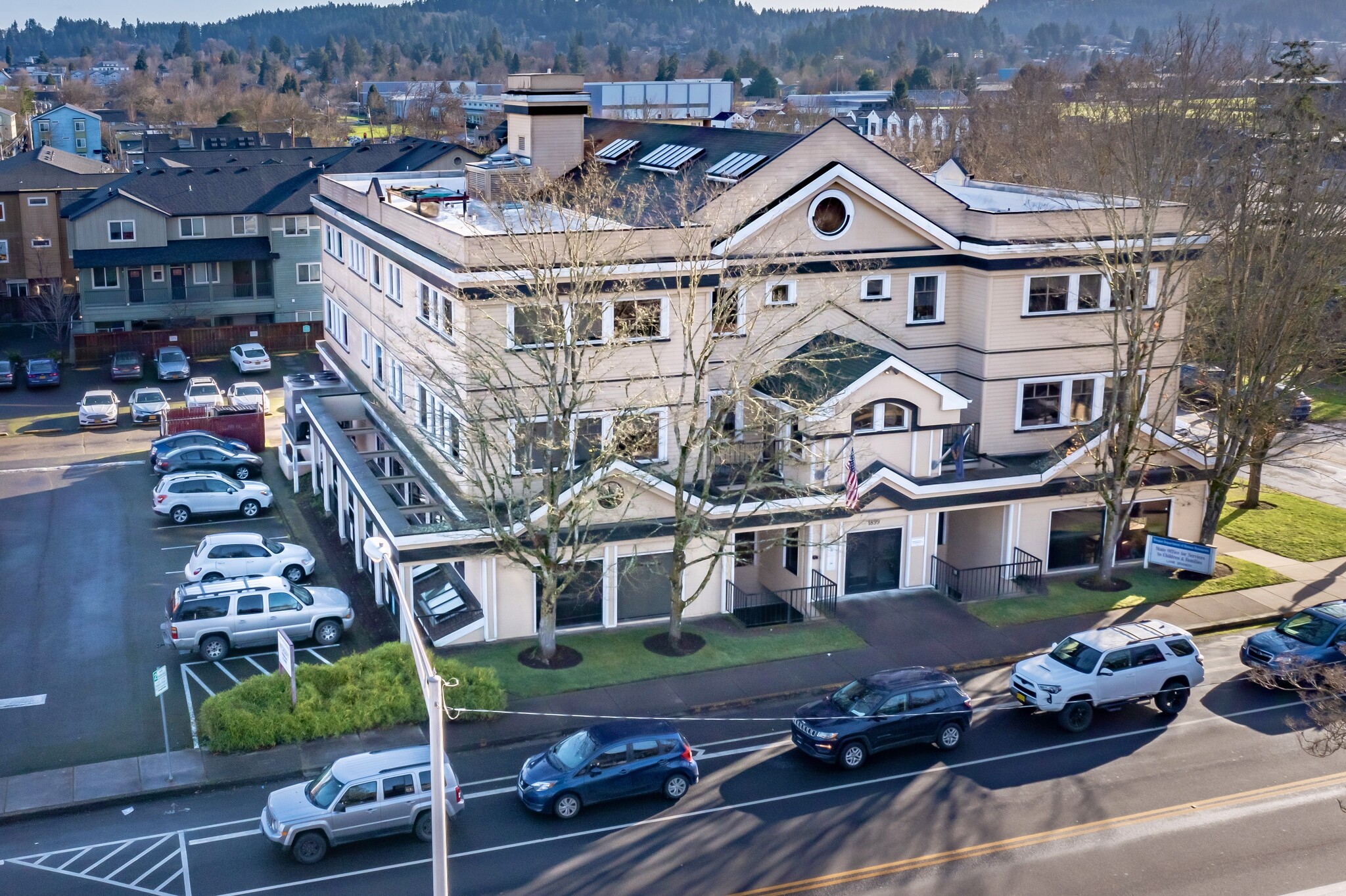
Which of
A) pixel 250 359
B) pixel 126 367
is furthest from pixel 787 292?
pixel 126 367

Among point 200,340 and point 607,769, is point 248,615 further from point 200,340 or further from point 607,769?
point 200,340

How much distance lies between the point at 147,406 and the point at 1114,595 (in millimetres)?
40239

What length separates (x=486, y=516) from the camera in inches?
1278

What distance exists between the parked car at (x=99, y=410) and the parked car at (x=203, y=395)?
304 cm

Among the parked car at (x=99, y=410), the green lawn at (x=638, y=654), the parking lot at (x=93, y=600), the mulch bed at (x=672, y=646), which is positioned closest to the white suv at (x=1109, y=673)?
the green lawn at (x=638, y=654)

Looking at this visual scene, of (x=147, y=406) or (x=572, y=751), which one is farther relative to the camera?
(x=147, y=406)

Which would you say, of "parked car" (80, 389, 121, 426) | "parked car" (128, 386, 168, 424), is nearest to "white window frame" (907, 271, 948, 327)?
"parked car" (128, 386, 168, 424)

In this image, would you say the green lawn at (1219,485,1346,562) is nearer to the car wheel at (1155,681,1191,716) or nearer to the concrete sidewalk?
the concrete sidewalk

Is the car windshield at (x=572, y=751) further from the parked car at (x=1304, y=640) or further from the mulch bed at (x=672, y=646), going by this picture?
the parked car at (x=1304, y=640)

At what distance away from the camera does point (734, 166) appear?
39656 mm

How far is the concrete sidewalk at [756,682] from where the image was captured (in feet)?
83.6

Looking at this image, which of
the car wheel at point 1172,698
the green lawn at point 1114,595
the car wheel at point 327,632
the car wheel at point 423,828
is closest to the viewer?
the car wheel at point 423,828

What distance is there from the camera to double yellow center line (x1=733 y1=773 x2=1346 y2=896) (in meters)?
22.2

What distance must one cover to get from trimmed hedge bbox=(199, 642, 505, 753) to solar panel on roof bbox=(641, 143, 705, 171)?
68.0 ft
